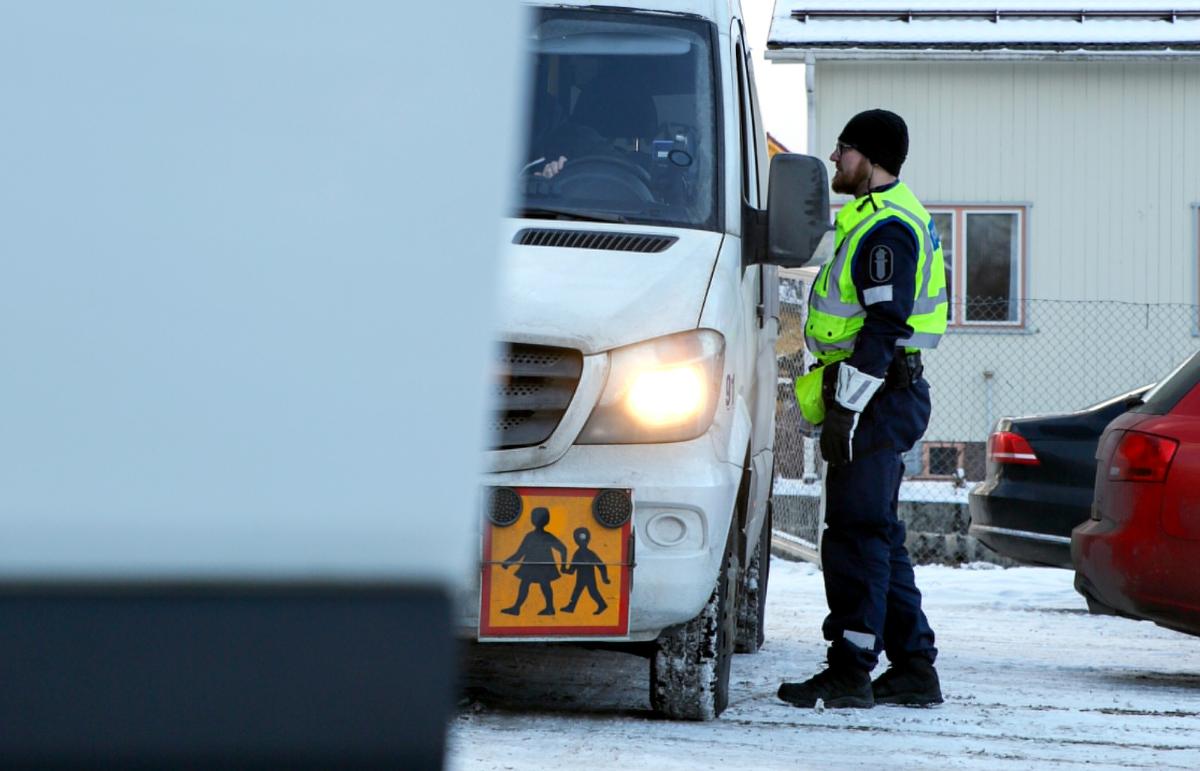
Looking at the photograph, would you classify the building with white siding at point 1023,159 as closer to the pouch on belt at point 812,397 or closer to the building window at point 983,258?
the building window at point 983,258

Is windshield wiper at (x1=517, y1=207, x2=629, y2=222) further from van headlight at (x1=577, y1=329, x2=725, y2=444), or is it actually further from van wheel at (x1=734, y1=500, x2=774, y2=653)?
van wheel at (x1=734, y1=500, x2=774, y2=653)

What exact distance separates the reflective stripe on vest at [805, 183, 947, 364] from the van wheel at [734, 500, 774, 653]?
1.33 meters

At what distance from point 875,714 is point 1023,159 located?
11728 millimetres

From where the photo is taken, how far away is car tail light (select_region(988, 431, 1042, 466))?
8.92 m

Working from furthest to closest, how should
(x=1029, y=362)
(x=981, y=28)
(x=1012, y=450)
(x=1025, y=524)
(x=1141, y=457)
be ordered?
(x=981, y=28)
(x=1029, y=362)
(x=1012, y=450)
(x=1025, y=524)
(x=1141, y=457)

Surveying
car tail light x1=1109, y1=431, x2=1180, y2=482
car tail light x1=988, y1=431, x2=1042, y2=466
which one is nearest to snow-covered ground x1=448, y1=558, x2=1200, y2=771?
car tail light x1=1109, y1=431, x2=1180, y2=482

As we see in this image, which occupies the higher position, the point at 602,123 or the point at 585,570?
the point at 602,123

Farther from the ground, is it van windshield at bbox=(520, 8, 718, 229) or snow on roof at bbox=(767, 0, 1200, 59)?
snow on roof at bbox=(767, 0, 1200, 59)

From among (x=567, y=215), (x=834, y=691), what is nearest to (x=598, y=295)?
(x=567, y=215)

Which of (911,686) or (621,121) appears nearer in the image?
(621,121)

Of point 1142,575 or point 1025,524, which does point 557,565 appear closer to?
point 1142,575

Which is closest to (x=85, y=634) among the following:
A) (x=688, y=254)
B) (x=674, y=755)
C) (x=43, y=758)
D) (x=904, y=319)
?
(x=43, y=758)

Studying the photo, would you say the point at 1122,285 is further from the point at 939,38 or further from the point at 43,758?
the point at 43,758

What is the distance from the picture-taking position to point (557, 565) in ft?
15.1
